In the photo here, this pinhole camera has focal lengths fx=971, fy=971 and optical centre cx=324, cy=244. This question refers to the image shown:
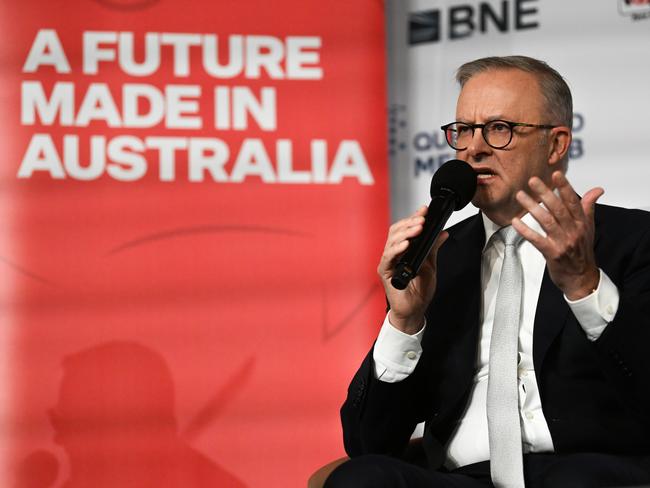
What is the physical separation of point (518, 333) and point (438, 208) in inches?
13.8

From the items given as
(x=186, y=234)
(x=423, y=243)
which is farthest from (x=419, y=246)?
(x=186, y=234)

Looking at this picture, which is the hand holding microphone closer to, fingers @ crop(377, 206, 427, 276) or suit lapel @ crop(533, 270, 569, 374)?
fingers @ crop(377, 206, 427, 276)

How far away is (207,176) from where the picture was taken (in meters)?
3.14

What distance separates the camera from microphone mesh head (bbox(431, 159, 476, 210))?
1878 mm

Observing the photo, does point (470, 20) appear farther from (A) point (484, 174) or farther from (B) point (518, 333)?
(B) point (518, 333)

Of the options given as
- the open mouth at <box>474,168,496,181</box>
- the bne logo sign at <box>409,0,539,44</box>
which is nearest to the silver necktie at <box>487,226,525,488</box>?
the open mouth at <box>474,168,496,181</box>

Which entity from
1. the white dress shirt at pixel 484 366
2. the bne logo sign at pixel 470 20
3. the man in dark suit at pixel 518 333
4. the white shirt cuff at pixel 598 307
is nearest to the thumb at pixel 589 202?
the man in dark suit at pixel 518 333

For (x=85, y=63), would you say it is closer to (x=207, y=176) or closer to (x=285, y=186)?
(x=207, y=176)

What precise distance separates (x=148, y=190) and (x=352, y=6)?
2.97 feet

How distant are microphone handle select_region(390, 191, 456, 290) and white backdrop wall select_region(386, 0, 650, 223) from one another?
1.61m

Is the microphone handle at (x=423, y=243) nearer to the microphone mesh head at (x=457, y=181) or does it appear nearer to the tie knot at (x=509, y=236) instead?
the microphone mesh head at (x=457, y=181)

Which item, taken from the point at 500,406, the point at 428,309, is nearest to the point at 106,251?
the point at 428,309

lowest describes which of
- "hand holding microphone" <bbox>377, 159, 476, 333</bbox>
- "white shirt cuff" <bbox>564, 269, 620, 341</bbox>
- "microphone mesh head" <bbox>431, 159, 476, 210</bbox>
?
"white shirt cuff" <bbox>564, 269, 620, 341</bbox>

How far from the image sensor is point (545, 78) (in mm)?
2117
